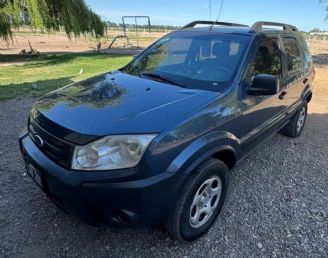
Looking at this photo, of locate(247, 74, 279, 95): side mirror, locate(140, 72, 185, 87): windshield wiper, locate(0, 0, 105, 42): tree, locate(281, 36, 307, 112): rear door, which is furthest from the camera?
locate(0, 0, 105, 42): tree

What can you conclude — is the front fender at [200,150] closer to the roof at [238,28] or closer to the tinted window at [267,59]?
the tinted window at [267,59]

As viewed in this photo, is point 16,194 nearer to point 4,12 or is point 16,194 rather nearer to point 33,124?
point 33,124

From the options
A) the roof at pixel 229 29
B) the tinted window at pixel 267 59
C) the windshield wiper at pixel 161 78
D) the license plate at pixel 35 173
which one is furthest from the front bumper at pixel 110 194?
the roof at pixel 229 29

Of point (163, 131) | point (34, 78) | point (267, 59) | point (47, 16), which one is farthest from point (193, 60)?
point (47, 16)

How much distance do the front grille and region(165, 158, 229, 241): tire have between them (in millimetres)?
900

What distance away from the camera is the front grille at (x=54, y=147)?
220cm

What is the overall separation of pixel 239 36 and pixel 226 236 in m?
2.13

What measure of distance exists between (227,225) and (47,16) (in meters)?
15.6

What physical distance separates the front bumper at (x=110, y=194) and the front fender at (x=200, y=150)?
77 mm

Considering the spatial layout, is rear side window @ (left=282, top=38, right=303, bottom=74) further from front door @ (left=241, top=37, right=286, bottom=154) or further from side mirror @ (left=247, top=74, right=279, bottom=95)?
side mirror @ (left=247, top=74, right=279, bottom=95)

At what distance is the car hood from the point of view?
221cm

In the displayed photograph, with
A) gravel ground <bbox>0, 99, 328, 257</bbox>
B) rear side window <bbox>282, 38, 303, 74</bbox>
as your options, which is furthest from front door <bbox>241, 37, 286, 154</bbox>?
gravel ground <bbox>0, 99, 328, 257</bbox>

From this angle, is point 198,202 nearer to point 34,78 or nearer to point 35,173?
point 35,173

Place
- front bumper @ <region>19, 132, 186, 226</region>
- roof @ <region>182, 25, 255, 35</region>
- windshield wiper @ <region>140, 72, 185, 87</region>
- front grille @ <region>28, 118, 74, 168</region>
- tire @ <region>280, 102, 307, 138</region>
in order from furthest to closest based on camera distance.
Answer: tire @ <region>280, 102, 307, 138</region> → roof @ <region>182, 25, 255, 35</region> → windshield wiper @ <region>140, 72, 185, 87</region> → front grille @ <region>28, 118, 74, 168</region> → front bumper @ <region>19, 132, 186, 226</region>
